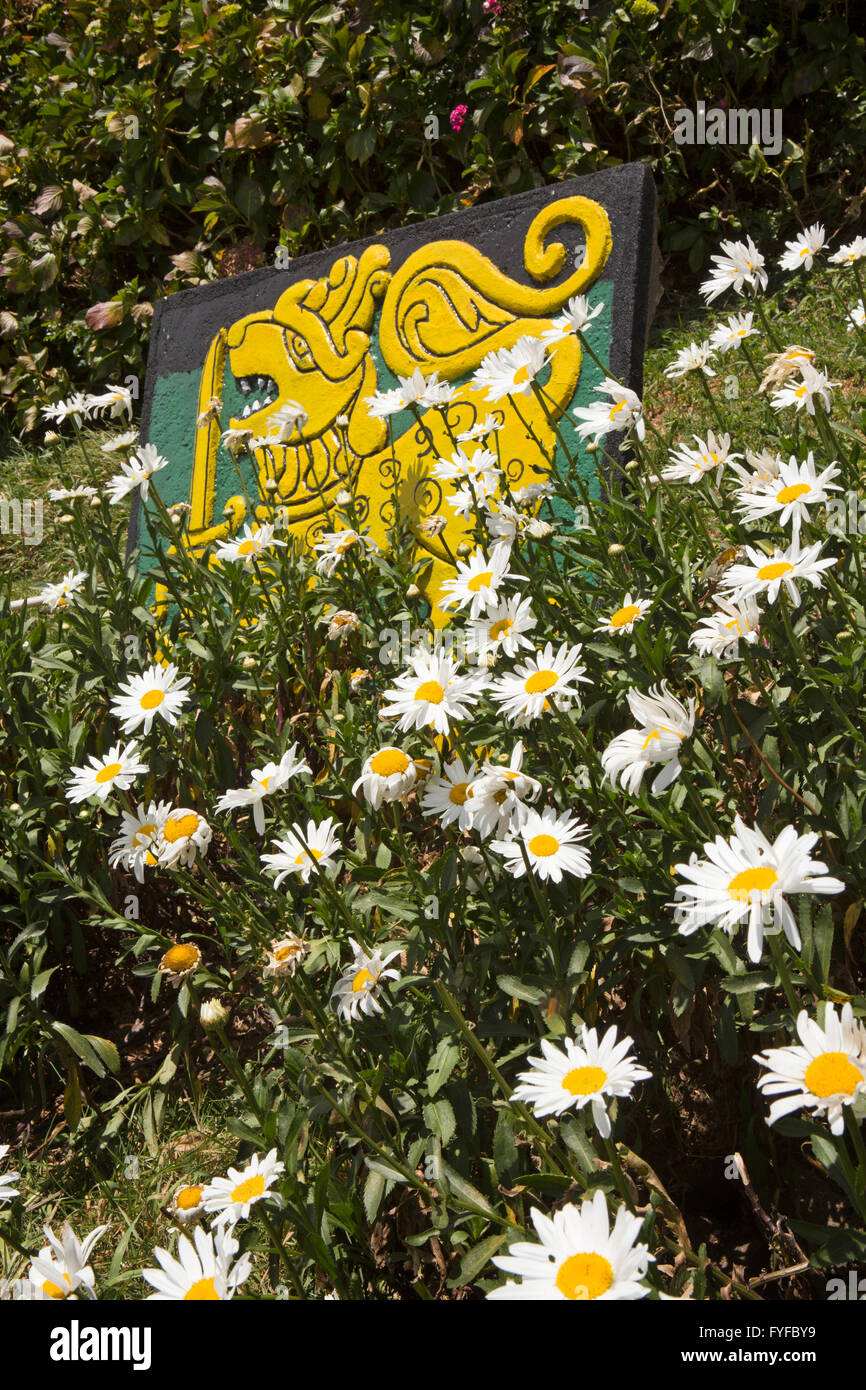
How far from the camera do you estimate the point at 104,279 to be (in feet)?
19.3

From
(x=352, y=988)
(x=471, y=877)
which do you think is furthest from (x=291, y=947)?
(x=471, y=877)

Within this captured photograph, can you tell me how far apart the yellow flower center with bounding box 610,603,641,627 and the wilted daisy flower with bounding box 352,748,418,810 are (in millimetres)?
383

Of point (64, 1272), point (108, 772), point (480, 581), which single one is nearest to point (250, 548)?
point (108, 772)

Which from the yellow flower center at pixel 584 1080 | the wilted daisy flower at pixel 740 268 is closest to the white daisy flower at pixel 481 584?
the yellow flower center at pixel 584 1080

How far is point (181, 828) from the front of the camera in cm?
155

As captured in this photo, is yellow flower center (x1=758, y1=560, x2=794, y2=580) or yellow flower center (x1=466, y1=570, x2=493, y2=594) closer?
yellow flower center (x1=758, y1=560, x2=794, y2=580)

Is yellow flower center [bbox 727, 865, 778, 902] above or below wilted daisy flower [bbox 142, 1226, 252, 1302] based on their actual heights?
above

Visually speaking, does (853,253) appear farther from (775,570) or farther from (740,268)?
(775,570)

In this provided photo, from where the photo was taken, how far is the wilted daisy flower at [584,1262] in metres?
0.84

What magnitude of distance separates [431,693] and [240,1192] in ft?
2.17

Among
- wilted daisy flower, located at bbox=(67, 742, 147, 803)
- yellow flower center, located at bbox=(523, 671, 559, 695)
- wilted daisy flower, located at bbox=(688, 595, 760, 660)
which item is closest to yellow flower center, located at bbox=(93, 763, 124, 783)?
wilted daisy flower, located at bbox=(67, 742, 147, 803)

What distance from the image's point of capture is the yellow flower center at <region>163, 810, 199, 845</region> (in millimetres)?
1549

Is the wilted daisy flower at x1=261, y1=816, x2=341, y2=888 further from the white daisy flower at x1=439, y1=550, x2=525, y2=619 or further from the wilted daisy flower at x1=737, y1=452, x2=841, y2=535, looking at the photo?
the wilted daisy flower at x1=737, y1=452, x2=841, y2=535

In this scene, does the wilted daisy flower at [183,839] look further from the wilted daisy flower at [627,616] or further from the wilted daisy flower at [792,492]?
the wilted daisy flower at [792,492]
